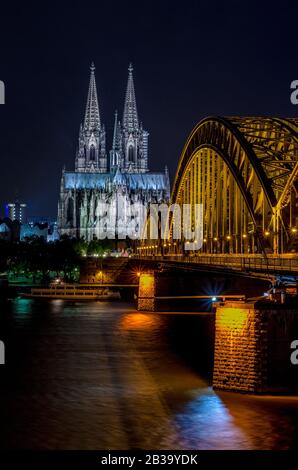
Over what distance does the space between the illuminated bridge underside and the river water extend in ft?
23.8

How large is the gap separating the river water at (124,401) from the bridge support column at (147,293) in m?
17.4

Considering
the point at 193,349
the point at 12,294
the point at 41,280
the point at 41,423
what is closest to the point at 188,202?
the point at 12,294

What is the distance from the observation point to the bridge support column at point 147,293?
216ft

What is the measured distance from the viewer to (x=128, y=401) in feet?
89.5

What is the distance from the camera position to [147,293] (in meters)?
66.2

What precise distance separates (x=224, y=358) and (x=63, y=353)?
15.6 meters

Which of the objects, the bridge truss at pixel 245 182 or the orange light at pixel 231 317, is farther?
the bridge truss at pixel 245 182

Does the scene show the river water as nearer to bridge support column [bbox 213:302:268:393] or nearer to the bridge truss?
bridge support column [bbox 213:302:268:393]

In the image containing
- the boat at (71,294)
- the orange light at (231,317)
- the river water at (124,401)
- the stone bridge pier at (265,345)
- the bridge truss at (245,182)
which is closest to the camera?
the river water at (124,401)

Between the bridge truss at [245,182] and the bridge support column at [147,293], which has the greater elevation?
the bridge truss at [245,182]

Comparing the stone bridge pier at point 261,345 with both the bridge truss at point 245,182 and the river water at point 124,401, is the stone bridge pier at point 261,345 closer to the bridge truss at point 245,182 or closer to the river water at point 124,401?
the river water at point 124,401
